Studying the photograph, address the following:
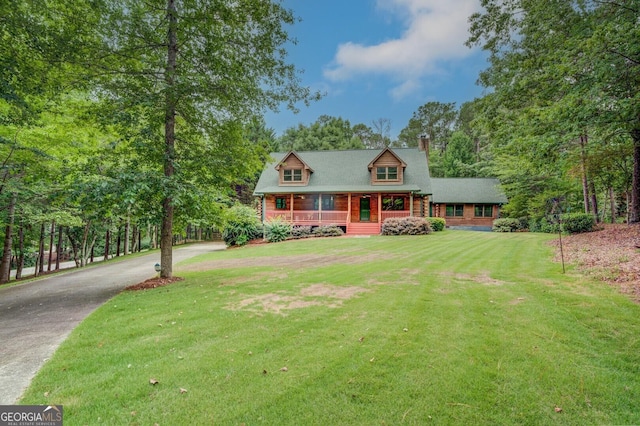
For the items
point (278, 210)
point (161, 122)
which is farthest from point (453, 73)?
point (161, 122)

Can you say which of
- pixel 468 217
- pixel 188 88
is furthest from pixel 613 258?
pixel 468 217

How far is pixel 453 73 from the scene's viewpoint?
33344 millimetres

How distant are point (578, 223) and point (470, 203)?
13399 mm

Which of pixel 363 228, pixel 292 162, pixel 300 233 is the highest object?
pixel 292 162

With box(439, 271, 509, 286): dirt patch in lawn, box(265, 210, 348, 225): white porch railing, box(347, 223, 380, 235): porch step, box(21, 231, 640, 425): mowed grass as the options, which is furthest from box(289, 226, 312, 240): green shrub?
box(21, 231, 640, 425): mowed grass

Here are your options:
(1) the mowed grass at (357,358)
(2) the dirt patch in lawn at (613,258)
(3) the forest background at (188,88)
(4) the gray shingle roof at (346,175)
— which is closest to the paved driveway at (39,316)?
(1) the mowed grass at (357,358)

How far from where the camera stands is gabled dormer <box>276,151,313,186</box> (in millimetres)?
23344

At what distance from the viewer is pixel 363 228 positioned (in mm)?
21219

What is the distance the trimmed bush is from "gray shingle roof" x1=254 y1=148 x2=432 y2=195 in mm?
2799

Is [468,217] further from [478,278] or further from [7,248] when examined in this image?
[7,248]

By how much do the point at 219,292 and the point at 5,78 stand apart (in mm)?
5742

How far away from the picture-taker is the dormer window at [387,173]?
22.3m

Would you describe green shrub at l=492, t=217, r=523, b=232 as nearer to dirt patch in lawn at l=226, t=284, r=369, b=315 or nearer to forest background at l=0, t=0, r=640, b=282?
forest background at l=0, t=0, r=640, b=282

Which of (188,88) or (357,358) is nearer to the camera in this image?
(357,358)
